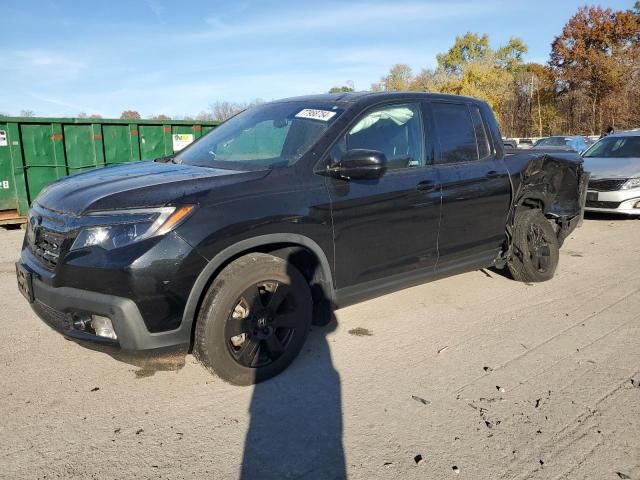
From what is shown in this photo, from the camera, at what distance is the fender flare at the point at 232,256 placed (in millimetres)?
2766

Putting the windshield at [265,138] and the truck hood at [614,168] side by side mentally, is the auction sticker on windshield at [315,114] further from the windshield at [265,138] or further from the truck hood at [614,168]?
the truck hood at [614,168]

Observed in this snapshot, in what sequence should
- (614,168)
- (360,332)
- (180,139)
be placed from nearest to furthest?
1. (360,332)
2. (614,168)
3. (180,139)

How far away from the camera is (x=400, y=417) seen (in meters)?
2.80

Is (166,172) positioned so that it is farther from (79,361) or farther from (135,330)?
(79,361)

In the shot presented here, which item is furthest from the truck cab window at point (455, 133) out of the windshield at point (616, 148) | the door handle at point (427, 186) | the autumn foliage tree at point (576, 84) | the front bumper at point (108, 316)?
the autumn foliage tree at point (576, 84)

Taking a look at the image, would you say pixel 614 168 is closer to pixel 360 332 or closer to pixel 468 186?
pixel 468 186

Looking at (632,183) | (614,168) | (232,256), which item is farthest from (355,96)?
(614,168)

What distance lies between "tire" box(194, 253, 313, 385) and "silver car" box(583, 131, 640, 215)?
763cm

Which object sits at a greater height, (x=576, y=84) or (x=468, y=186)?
(x=576, y=84)

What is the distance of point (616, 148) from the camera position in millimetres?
9992

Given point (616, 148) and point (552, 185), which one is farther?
point (616, 148)

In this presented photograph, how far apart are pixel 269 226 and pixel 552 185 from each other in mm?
3640

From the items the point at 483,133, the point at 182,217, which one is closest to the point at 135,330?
the point at 182,217

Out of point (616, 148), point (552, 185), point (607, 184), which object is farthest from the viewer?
point (616, 148)
